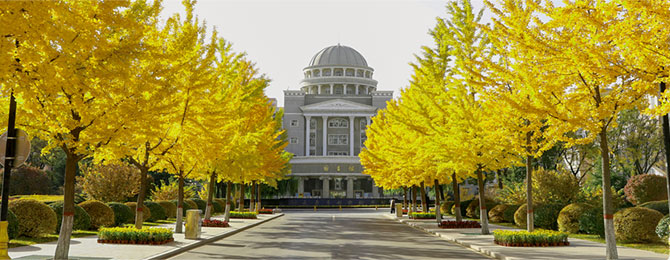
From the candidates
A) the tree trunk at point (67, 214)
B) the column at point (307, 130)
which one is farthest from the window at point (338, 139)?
the tree trunk at point (67, 214)

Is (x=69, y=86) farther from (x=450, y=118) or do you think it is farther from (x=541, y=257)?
(x=450, y=118)

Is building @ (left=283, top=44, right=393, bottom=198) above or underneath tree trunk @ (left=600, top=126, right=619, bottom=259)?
above

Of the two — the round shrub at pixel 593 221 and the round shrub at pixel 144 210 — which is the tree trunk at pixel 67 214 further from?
the round shrub at pixel 593 221

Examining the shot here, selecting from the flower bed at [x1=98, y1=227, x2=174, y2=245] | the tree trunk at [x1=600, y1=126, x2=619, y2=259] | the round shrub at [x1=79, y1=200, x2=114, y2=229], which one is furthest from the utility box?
the tree trunk at [x1=600, y1=126, x2=619, y2=259]

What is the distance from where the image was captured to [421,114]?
78.7ft

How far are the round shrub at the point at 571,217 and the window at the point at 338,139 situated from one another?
93420mm

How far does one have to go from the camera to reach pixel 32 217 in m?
19.8

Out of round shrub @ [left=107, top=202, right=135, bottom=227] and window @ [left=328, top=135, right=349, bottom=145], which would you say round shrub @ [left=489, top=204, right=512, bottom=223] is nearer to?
round shrub @ [left=107, top=202, right=135, bottom=227]

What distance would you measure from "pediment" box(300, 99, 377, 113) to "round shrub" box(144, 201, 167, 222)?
81189 millimetres

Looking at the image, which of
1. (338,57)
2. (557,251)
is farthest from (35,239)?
(338,57)

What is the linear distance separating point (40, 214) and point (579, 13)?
60.4ft

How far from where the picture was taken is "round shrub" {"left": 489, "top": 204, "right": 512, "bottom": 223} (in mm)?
33906

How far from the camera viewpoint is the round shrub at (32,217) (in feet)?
64.3

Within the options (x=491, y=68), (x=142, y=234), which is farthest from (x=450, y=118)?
(x=142, y=234)
